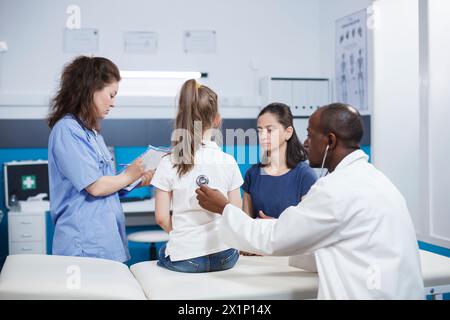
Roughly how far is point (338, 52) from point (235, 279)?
3.07m

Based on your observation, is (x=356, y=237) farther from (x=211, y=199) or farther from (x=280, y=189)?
(x=280, y=189)

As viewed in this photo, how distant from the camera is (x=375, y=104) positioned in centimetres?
363

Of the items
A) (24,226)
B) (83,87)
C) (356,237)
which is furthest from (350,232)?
(24,226)

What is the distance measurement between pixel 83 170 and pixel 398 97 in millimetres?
2325

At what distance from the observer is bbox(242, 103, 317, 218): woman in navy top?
240 cm

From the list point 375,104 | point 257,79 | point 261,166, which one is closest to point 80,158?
point 261,166

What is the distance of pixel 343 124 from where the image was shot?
156cm

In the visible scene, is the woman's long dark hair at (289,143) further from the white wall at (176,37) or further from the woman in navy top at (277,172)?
the white wall at (176,37)

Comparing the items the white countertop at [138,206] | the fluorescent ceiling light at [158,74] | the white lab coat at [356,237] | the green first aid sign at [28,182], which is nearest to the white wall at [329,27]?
the fluorescent ceiling light at [158,74]

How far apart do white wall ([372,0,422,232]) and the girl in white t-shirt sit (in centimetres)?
200

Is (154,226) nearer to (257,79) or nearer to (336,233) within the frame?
(257,79)

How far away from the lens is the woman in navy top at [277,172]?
94.4 inches

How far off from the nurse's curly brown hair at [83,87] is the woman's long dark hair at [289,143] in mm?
789

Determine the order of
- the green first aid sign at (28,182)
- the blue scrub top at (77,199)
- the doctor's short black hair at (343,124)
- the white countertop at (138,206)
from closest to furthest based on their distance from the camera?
the doctor's short black hair at (343,124)
the blue scrub top at (77,199)
the white countertop at (138,206)
the green first aid sign at (28,182)
